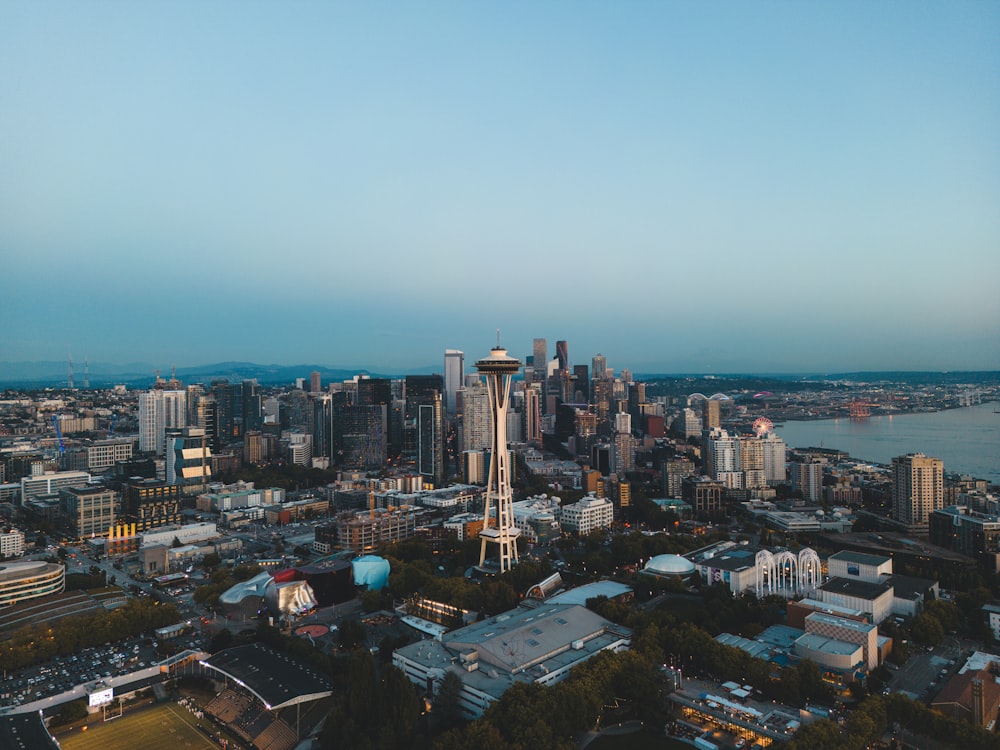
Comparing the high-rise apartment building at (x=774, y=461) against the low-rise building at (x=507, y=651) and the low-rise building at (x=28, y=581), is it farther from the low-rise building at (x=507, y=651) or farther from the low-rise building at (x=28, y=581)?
the low-rise building at (x=28, y=581)

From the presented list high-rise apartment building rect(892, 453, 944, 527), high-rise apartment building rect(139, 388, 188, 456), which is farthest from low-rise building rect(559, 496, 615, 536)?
high-rise apartment building rect(139, 388, 188, 456)

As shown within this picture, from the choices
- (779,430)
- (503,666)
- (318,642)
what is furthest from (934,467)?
(779,430)

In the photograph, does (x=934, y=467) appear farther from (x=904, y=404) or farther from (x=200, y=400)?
(x=904, y=404)

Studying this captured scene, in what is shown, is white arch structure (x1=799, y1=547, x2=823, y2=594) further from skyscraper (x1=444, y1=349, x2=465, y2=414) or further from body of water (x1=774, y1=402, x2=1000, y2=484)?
skyscraper (x1=444, y1=349, x2=465, y2=414)

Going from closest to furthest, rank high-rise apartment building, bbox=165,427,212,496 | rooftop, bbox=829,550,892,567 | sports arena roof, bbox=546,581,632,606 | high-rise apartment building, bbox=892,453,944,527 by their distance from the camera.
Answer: sports arena roof, bbox=546,581,632,606 < rooftop, bbox=829,550,892,567 < high-rise apartment building, bbox=892,453,944,527 < high-rise apartment building, bbox=165,427,212,496

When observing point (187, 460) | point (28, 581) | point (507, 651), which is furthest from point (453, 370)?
point (507, 651)

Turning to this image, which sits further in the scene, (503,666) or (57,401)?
(57,401)

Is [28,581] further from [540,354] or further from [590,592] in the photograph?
[540,354]
